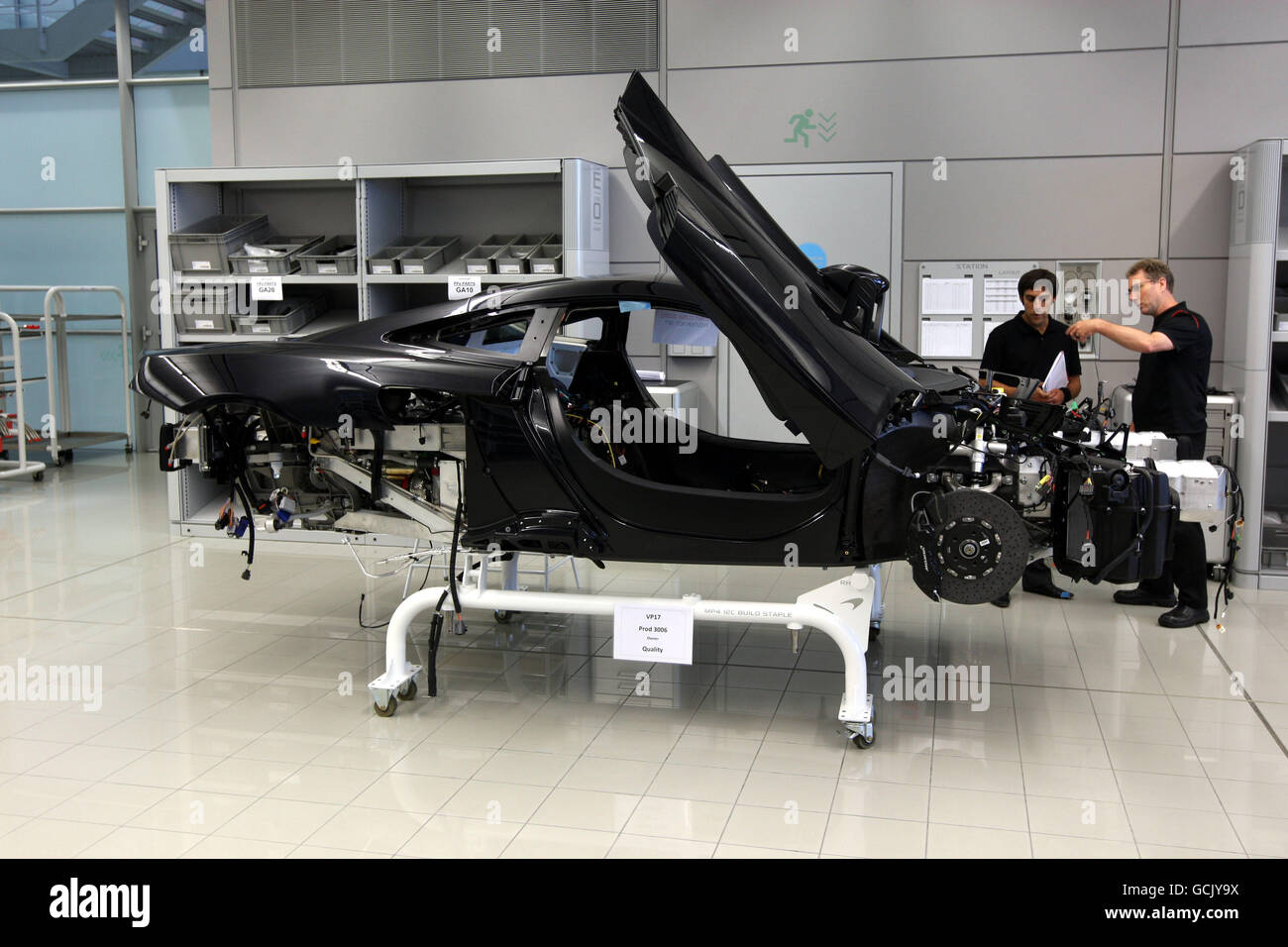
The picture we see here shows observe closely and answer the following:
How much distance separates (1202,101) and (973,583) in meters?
4.27

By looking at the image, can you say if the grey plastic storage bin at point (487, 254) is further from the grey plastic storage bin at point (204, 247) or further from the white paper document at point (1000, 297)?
the white paper document at point (1000, 297)

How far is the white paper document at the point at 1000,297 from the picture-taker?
6.75 m

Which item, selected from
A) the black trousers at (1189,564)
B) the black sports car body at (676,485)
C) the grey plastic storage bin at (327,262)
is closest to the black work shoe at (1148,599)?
the black trousers at (1189,564)

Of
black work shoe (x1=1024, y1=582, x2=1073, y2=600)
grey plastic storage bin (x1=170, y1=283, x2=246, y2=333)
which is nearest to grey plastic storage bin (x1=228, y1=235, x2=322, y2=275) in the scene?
grey plastic storage bin (x1=170, y1=283, x2=246, y2=333)

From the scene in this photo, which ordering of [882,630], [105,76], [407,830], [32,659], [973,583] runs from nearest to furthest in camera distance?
[407,830] < [973,583] < [32,659] < [882,630] < [105,76]

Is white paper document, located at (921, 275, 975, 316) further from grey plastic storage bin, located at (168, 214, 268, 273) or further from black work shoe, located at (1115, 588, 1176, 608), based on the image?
grey plastic storage bin, located at (168, 214, 268, 273)

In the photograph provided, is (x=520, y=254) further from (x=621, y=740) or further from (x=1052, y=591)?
(x=621, y=740)

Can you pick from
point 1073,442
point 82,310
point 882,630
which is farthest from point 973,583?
point 82,310

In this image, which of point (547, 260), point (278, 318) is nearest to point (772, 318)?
point (547, 260)

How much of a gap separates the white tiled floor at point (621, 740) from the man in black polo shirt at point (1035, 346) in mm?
238

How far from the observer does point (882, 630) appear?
523 cm

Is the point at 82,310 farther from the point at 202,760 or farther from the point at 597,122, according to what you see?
the point at 202,760

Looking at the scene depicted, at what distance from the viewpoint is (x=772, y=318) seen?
355cm

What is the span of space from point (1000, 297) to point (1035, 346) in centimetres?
84
